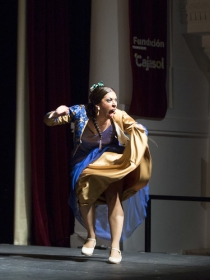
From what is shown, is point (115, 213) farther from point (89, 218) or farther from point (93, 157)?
point (93, 157)

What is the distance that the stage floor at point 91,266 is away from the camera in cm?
461

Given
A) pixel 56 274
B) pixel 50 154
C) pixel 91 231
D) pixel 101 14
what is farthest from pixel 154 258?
pixel 101 14

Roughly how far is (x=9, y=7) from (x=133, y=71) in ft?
4.18

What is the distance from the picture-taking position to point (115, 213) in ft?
17.6

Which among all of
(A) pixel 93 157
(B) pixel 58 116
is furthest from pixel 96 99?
(A) pixel 93 157

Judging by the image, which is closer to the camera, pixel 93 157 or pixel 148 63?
pixel 93 157

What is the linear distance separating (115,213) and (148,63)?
2.51m

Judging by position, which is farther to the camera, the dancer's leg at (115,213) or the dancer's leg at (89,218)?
the dancer's leg at (89,218)

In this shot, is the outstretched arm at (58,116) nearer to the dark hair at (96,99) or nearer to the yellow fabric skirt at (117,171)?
the dark hair at (96,99)

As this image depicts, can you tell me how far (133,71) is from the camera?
24.1 ft

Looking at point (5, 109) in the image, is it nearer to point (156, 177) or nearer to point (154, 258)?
point (156, 177)

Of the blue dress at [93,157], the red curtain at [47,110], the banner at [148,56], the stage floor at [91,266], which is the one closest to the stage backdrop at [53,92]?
the red curtain at [47,110]

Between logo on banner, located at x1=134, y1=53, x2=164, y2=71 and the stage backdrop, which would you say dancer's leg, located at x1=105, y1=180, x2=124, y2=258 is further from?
logo on banner, located at x1=134, y1=53, x2=164, y2=71

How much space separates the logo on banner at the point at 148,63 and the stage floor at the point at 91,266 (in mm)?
2008
